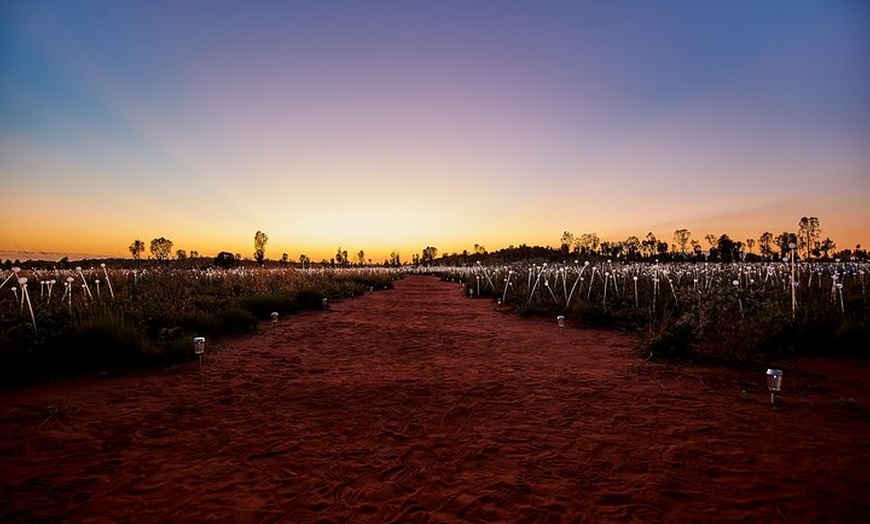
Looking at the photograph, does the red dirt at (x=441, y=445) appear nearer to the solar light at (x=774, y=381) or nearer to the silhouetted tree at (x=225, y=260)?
the solar light at (x=774, y=381)

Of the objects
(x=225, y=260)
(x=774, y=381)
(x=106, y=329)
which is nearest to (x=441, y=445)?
(x=774, y=381)

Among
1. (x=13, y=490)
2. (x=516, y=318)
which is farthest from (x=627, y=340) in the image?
(x=13, y=490)

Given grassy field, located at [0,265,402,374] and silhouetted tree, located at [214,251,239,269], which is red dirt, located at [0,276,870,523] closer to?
grassy field, located at [0,265,402,374]

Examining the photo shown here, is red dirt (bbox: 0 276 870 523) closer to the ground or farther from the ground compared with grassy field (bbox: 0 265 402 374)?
closer to the ground

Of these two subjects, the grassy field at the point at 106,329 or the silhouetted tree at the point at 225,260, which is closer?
the grassy field at the point at 106,329

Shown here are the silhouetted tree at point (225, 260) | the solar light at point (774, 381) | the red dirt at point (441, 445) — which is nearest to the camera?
the red dirt at point (441, 445)

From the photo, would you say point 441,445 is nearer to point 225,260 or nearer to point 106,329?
point 106,329

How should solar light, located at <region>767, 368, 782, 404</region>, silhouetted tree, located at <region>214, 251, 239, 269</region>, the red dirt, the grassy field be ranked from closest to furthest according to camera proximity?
the red dirt → solar light, located at <region>767, 368, 782, 404</region> → the grassy field → silhouetted tree, located at <region>214, 251, 239, 269</region>

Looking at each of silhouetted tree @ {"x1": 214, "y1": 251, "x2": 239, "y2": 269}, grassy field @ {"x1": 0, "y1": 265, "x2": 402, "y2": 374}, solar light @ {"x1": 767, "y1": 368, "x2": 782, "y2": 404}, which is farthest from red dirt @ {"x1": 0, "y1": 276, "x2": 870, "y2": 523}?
silhouetted tree @ {"x1": 214, "y1": 251, "x2": 239, "y2": 269}

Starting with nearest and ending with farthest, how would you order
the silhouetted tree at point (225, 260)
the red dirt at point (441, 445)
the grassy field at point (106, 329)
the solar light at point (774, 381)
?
the red dirt at point (441, 445)
the solar light at point (774, 381)
the grassy field at point (106, 329)
the silhouetted tree at point (225, 260)

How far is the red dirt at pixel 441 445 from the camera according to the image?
301cm

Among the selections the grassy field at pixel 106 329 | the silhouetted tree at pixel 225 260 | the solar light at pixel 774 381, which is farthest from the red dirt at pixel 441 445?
the silhouetted tree at pixel 225 260

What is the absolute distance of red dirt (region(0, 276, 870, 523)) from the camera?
3008mm

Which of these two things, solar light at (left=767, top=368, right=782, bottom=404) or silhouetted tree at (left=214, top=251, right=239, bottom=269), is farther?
silhouetted tree at (left=214, top=251, right=239, bottom=269)
